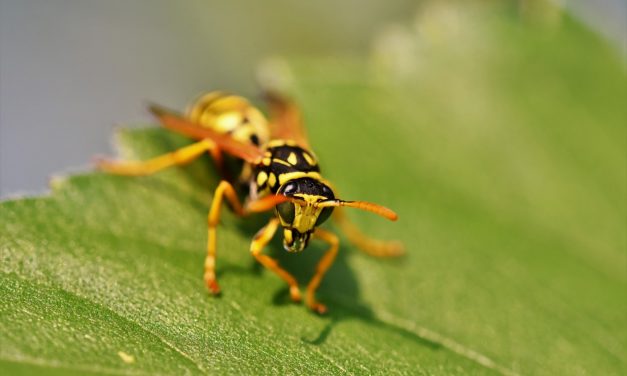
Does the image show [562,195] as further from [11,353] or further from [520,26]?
[11,353]

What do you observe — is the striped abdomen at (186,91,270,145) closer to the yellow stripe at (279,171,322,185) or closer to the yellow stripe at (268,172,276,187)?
the yellow stripe at (268,172,276,187)

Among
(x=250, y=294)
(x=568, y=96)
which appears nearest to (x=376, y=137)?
(x=568, y=96)

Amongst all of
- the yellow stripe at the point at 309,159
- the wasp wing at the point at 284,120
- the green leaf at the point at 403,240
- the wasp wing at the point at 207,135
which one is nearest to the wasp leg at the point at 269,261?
the green leaf at the point at 403,240

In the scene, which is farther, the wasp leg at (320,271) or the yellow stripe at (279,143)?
the yellow stripe at (279,143)

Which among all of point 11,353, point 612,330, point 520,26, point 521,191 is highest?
point 520,26

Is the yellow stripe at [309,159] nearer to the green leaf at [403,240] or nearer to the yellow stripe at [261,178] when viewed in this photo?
the yellow stripe at [261,178]

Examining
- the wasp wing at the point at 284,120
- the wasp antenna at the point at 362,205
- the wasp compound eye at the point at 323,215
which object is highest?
the wasp wing at the point at 284,120

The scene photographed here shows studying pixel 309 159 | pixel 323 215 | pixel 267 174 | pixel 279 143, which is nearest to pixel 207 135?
pixel 279 143
